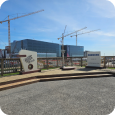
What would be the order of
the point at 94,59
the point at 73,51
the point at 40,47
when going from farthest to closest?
the point at 73,51
the point at 40,47
the point at 94,59

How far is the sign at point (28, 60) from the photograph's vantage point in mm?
9202

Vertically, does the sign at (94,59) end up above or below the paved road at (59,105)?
above

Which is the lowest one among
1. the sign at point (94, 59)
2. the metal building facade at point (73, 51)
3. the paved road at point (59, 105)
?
the paved road at point (59, 105)

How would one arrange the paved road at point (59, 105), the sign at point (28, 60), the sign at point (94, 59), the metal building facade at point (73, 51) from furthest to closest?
the metal building facade at point (73, 51), the sign at point (94, 59), the sign at point (28, 60), the paved road at point (59, 105)

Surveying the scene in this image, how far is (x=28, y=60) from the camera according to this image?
9766mm

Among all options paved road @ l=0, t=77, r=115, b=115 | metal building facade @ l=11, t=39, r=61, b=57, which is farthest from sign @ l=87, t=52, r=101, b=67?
metal building facade @ l=11, t=39, r=61, b=57

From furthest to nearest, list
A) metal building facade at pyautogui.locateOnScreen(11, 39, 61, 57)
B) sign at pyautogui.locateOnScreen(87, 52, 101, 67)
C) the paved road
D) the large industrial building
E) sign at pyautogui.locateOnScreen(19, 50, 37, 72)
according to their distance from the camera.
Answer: the large industrial building
metal building facade at pyautogui.locateOnScreen(11, 39, 61, 57)
sign at pyautogui.locateOnScreen(87, 52, 101, 67)
sign at pyautogui.locateOnScreen(19, 50, 37, 72)
the paved road

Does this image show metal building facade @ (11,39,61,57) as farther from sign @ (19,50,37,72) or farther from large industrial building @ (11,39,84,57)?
sign @ (19,50,37,72)

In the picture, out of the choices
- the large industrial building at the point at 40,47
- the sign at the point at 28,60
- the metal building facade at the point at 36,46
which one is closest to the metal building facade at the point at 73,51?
the large industrial building at the point at 40,47

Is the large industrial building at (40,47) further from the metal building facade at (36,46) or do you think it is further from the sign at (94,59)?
the sign at (94,59)

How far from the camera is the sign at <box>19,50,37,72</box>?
9.20 m

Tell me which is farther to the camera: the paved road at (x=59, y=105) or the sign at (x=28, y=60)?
the sign at (x=28, y=60)

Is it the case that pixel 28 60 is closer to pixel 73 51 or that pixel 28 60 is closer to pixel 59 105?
pixel 59 105

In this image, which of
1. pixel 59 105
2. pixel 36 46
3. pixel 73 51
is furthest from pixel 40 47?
pixel 59 105
